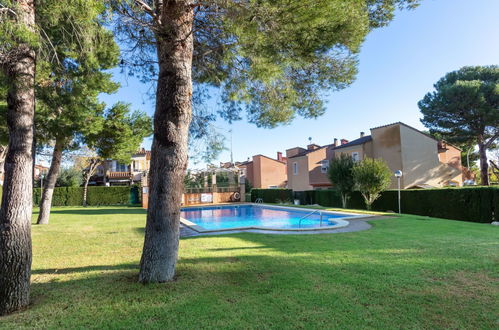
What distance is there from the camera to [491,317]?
3.31 metres

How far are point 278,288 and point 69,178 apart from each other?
40.0 m

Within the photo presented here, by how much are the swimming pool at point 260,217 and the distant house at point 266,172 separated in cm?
1815

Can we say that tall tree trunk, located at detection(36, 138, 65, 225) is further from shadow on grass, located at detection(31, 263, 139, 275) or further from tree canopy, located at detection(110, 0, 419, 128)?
shadow on grass, located at detection(31, 263, 139, 275)

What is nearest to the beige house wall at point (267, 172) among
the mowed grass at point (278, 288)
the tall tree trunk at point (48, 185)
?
the tall tree trunk at point (48, 185)

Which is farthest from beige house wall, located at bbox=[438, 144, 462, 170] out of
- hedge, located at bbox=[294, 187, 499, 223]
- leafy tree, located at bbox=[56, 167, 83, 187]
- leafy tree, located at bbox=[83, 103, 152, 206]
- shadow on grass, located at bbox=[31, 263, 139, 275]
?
leafy tree, located at bbox=[56, 167, 83, 187]

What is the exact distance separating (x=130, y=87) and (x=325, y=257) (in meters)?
6.30

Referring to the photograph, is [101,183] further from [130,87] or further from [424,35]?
[424,35]

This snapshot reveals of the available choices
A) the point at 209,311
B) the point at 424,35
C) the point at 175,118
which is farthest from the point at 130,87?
the point at 424,35

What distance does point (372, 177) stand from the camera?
754 inches

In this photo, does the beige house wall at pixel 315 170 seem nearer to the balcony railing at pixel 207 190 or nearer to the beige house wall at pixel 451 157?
the balcony railing at pixel 207 190

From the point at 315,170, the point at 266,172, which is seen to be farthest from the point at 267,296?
the point at 266,172

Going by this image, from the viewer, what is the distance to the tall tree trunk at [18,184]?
3805 mm

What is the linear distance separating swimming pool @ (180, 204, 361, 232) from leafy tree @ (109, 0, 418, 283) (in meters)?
5.62

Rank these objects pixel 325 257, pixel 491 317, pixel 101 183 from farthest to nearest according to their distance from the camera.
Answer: pixel 101 183, pixel 325 257, pixel 491 317
